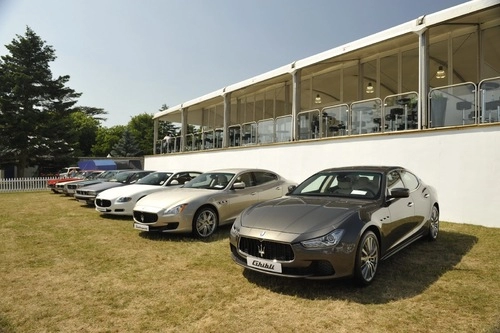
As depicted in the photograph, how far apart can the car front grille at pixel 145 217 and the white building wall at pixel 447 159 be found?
592 cm

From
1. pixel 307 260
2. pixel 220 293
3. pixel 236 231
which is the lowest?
pixel 220 293

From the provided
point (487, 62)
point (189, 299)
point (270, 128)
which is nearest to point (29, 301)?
point (189, 299)

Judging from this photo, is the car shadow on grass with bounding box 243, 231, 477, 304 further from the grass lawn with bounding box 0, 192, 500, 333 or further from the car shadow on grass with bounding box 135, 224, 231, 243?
the car shadow on grass with bounding box 135, 224, 231, 243

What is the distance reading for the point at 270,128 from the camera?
13477 mm

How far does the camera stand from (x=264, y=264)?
4004mm

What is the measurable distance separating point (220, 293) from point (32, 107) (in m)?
34.2

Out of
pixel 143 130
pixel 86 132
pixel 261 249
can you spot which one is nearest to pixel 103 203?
pixel 261 249

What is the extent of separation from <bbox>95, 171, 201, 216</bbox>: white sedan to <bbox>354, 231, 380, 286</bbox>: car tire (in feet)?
22.2

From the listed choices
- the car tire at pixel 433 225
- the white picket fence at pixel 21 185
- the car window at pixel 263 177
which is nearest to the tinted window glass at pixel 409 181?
the car tire at pixel 433 225

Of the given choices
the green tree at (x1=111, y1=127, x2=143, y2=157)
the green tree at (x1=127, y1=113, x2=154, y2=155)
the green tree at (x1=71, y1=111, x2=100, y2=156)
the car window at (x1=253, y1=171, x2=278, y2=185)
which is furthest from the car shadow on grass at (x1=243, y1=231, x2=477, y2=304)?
the green tree at (x1=71, y1=111, x2=100, y2=156)

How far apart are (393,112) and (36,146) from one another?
31.8 metres

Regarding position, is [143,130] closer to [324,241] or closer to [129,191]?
[129,191]

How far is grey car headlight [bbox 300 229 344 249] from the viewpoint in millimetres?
3799

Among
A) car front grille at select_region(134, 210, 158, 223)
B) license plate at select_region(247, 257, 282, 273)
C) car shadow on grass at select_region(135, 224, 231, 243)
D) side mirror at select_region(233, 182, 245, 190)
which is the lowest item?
car shadow on grass at select_region(135, 224, 231, 243)
